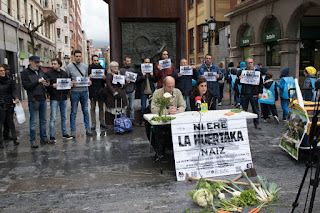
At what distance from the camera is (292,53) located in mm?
18172

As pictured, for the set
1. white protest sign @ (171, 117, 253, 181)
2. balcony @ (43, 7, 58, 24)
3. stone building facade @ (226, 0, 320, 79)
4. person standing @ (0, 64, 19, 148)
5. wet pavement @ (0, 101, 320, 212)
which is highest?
balcony @ (43, 7, 58, 24)

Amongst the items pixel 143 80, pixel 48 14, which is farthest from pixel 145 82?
pixel 48 14

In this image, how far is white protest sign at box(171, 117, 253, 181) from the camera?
4.97 m

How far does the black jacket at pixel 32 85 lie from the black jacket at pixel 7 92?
0.75 meters

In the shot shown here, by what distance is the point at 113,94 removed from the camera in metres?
8.61

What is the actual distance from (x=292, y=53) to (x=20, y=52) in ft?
65.8

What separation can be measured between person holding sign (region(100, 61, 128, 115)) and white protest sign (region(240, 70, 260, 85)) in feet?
11.4

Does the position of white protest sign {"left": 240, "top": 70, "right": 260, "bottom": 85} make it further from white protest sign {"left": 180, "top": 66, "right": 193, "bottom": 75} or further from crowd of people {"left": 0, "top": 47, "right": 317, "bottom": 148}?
white protest sign {"left": 180, "top": 66, "right": 193, "bottom": 75}

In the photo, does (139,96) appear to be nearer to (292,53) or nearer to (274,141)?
(274,141)

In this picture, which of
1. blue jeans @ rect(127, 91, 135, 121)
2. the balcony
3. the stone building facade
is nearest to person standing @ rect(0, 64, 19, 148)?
blue jeans @ rect(127, 91, 135, 121)

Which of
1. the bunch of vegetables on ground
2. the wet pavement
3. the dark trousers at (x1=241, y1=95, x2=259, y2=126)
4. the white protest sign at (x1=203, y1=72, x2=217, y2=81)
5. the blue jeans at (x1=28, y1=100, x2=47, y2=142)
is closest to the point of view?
the bunch of vegetables on ground

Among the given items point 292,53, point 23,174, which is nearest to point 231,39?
point 292,53

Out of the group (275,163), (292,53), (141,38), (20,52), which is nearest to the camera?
(275,163)

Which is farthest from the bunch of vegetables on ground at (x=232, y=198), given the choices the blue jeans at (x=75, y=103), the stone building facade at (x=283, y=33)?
the stone building facade at (x=283, y=33)
